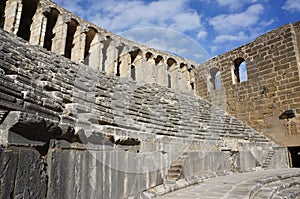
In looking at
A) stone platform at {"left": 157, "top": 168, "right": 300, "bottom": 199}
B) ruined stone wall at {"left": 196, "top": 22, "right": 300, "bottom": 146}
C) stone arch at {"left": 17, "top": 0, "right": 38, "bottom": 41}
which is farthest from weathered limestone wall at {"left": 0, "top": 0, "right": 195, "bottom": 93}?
stone platform at {"left": 157, "top": 168, "right": 300, "bottom": 199}

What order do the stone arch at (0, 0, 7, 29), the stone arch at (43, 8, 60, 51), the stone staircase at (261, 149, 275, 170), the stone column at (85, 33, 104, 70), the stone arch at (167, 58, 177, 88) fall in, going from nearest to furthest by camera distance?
the stone staircase at (261, 149, 275, 170) → the stone arch at (0, 0, 7, 29) → the stone arch at (43, 8, 60, 51) → the stone column at (85, 33, 104, 70) → the stone arch at (167, 58, 177, 88)

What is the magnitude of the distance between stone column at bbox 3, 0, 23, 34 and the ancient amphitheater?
0.05m

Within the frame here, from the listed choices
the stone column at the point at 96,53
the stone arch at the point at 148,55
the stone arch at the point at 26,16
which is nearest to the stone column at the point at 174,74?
the stone arch at the point at 148,55

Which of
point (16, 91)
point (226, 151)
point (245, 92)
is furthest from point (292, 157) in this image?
point (16, 91)

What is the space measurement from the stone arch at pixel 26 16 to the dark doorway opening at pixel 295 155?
14101 mm

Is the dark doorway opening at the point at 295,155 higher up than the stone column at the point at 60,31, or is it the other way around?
the stone column at the point at 60,31

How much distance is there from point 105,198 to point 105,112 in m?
2.95

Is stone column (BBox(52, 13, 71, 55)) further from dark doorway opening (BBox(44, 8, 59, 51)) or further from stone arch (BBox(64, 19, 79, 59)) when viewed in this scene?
stone arch (BBox(64, 19, 79, 59))

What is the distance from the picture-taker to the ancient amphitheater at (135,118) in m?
2.16

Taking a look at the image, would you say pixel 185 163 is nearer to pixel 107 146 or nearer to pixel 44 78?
pixel 107 146

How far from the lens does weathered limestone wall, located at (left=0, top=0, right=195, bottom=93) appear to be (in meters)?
12.0

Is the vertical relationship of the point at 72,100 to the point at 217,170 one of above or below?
above

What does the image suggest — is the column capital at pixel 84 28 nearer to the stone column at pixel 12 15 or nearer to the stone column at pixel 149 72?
the stone column at pixel 12 15

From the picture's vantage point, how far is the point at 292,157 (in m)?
11.0
